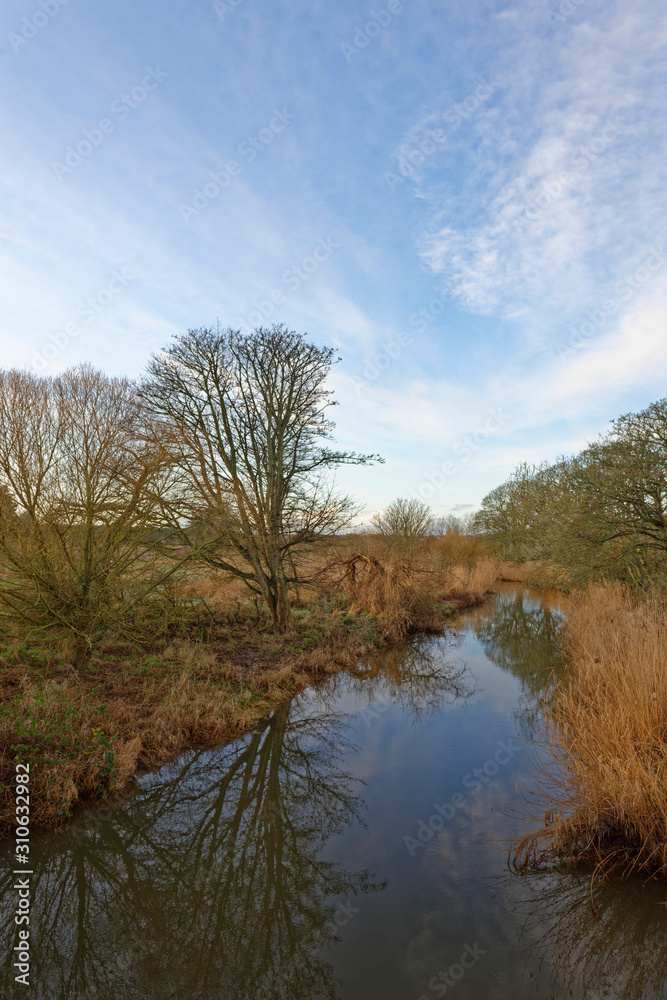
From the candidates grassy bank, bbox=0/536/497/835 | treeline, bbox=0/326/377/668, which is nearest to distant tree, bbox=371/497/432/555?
grassy bank, bbox=0/536/497/835

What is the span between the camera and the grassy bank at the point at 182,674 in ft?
19.3

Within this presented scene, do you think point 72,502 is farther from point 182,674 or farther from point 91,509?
point 182,674

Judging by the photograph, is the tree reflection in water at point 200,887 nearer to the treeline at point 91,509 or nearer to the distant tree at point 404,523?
the treeline at point 91,509

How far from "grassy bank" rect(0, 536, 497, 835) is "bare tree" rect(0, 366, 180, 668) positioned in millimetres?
922

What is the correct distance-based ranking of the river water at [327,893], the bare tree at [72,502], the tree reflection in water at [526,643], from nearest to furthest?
the river water at [327,893] < the bare tree at [72,502] < the tree reflection in water at [526,643]

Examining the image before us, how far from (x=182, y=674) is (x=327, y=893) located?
5.18 meters

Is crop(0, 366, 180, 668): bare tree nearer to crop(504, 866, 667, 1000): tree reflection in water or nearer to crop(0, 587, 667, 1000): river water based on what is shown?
crop(0, 587, 667, 1000): river water

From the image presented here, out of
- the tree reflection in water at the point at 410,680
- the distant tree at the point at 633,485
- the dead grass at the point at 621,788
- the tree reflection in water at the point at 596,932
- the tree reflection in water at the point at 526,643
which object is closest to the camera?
the tree reflection in water at the point at 596,932

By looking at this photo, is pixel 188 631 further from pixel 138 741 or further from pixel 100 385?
pixel 100 385

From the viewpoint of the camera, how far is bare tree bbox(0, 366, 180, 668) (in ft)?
23.8

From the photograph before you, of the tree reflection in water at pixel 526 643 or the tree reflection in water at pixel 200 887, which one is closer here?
the tree reflection in water at pixel 200 887

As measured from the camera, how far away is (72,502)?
25.0 feet

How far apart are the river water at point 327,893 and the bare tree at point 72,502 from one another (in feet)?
9.19

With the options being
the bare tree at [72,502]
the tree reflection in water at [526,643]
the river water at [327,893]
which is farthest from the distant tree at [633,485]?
the bare tree at [72,502]
